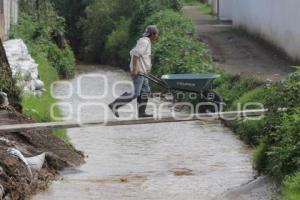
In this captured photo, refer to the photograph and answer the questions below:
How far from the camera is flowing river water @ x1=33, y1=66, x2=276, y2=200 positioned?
11297 millimetres

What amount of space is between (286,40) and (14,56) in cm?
790

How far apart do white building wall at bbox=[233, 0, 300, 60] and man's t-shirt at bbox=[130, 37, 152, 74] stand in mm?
8620

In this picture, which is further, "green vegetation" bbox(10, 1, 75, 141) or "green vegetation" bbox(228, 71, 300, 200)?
"green vegetation" bbox(10, 1, 75, 141)

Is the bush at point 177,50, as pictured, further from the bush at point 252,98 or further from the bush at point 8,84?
the bush at point 8,84

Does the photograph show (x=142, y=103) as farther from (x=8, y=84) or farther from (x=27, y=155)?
(x=27, y=155)

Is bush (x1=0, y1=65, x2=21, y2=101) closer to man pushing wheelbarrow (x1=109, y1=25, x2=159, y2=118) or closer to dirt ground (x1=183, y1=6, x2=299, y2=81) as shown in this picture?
man pushing wheelbarrow (x1=109, y1=25, x2=159, y2=118)

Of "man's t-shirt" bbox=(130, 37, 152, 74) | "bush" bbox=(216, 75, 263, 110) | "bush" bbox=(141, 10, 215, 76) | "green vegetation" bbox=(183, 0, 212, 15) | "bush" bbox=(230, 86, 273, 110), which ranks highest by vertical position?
"man's t-shirt" bbox=(130, 37, 152, 74)

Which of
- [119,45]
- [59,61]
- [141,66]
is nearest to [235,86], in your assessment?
[141,66]

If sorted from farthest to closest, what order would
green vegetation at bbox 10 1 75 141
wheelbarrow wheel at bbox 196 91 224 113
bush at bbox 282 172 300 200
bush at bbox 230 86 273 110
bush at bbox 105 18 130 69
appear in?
bush at bbox 105 18 130 69, green vegetation at bbox 10 1 75 141, wheelbarrow wheel at bbox 196 91 224 113, bush at bbox 230 86 273 110, bush at bbox 282 172 300 200

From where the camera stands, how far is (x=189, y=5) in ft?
160

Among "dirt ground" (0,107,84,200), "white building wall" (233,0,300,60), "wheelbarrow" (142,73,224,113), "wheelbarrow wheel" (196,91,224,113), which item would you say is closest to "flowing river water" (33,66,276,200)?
"dirt ground" (0,107,84,200)

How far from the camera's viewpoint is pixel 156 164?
13.3 m

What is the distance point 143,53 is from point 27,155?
341 cm

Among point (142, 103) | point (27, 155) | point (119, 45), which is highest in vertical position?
point (27, 155)
